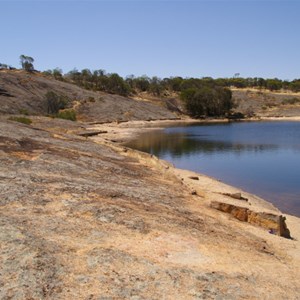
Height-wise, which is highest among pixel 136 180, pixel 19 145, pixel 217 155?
pixel 19 145

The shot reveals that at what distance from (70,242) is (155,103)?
114318 millimetres

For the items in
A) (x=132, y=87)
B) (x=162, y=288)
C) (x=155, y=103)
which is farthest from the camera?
(x=132, y=87)

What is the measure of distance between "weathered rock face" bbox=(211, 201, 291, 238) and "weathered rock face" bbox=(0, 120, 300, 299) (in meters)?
0.83

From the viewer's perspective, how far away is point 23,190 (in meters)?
12.6

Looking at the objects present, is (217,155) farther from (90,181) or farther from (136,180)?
(90,181)

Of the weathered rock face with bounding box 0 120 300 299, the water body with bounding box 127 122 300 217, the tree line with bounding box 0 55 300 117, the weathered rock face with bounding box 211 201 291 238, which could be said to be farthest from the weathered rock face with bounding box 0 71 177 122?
the weathered rock face with bounding box 211 201 291 238

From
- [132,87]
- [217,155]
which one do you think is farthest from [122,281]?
[132,87]

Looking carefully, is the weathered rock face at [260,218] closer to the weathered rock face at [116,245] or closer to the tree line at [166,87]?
the weathered rock face at [116,245]

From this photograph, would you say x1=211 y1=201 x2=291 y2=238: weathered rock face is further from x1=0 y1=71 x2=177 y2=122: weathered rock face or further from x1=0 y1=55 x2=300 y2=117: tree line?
x1=0 y1=55 x2=300 y2=117: tree line

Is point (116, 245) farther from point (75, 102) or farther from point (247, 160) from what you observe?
point (75, 102)

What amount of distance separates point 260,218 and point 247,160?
27.7 metres

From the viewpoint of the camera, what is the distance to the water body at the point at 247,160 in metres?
27.4

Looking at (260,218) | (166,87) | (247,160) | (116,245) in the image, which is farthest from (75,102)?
(116,245)

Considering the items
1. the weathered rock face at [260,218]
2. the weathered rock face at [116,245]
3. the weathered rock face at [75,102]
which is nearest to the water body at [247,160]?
the weathered rock face at [260,218]
